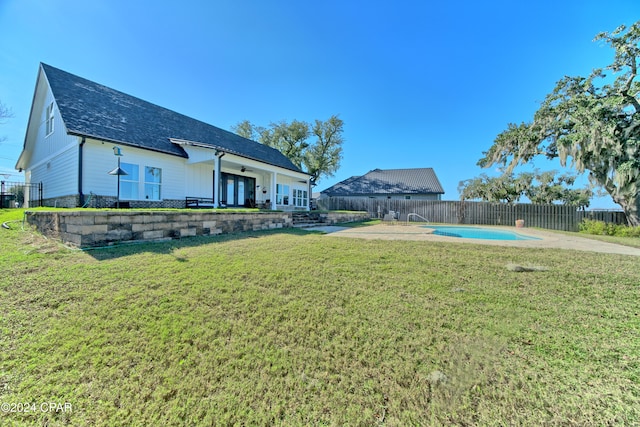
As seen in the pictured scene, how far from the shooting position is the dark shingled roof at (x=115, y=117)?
9.19 metres

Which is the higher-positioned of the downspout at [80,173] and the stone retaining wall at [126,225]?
the downspout at [80,173]

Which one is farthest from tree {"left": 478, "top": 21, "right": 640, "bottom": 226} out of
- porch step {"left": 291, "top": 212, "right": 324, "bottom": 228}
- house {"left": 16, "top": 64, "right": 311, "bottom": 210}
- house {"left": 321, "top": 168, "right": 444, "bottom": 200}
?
house {"left": 16, "top": 64, "right": 311, "bottom": 210}

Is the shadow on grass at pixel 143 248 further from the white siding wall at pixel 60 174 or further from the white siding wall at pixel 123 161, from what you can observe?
the white siding wall at pixel 60 174

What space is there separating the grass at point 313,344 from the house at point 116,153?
6.21m

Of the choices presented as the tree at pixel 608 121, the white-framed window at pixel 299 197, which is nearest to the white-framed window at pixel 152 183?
the white-framed window at pixel 299 197

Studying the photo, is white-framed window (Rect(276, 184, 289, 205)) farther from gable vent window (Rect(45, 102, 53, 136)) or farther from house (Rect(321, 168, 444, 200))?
house (Rect(321, 168, 444, 200))

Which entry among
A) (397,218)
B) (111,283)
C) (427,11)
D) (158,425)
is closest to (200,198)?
(111,283)

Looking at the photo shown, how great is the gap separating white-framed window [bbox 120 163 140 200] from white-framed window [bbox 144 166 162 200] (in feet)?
1.05

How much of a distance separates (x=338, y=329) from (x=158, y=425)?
161 centimetres

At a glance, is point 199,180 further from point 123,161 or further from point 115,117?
point 115,117

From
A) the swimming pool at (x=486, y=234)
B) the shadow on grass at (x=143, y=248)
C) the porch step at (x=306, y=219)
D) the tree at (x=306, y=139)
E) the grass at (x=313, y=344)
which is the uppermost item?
the tree at (x=306, y=139)

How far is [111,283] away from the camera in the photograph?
3303mm

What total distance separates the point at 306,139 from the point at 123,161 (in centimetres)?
1919

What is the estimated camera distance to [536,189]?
1909 cm
